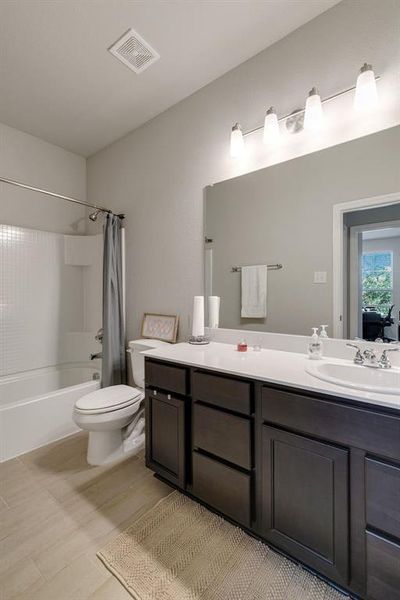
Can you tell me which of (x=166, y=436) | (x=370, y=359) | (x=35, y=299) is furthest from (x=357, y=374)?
(x=35, y=299)

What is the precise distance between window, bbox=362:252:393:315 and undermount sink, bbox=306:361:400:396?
1.12 feet

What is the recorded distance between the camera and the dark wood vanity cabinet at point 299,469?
3.00 ft

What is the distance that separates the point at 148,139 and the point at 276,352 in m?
2.12

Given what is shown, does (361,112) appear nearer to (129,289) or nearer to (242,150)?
(242,150)

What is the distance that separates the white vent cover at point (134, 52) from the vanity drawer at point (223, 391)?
2002 mm

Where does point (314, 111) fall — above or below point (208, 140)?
below

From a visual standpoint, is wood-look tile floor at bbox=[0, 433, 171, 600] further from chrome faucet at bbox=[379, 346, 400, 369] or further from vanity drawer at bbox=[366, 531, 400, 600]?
chrome faucet at bbox=[379, 346, 400, 369]

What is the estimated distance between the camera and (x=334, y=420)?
1.00 metres

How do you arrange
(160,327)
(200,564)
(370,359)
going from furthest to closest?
(160,327), (370,359), (200,564)

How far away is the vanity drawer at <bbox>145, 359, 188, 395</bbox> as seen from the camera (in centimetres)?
146

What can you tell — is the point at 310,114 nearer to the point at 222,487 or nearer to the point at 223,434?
the point at 223,434

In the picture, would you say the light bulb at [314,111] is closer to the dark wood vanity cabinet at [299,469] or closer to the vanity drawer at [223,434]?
the dark wood vanity cabinet at [299,469]

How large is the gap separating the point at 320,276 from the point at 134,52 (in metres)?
1.83

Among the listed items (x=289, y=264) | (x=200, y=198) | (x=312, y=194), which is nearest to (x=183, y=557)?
(x=289, y=264)
